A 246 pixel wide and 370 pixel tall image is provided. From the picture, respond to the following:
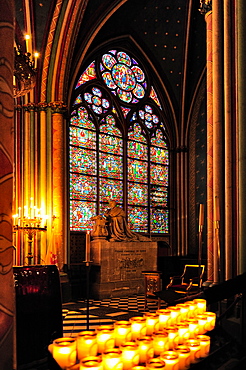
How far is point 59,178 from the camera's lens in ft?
36.8

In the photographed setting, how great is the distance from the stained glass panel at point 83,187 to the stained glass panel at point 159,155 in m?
2.99

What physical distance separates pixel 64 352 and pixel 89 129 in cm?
1214

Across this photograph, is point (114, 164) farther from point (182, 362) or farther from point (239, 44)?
point (182, 362)

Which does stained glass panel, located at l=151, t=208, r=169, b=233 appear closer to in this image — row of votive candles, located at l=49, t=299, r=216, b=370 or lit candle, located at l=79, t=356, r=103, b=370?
row of votive candles, located at l=49, t=299, r=216, b=370

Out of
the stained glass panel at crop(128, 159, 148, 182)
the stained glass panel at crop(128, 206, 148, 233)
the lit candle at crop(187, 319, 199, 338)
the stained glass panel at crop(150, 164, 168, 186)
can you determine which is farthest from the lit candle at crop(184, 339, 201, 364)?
the stained glass panel at crop(150, 164, 168, 186)

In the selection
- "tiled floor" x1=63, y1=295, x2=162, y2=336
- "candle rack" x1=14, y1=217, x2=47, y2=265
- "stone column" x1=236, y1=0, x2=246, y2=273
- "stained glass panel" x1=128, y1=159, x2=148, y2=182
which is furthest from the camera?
"stained glass panel" x1=128, y1=159, x2=148, y2=182

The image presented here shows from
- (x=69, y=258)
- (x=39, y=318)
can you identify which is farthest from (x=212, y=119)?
(x=69, y=258)

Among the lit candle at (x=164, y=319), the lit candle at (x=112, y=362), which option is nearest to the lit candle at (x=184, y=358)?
the lit candle at (x=112, y=362)

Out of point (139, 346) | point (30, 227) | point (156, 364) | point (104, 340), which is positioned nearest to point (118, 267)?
point (30, 227)

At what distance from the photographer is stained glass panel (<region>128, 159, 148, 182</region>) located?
14805mm

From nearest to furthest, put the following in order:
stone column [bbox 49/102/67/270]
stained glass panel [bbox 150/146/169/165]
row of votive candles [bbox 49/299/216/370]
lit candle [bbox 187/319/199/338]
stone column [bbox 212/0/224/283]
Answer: row of votive candles [bbox 49/299/216/370], lit candle [bbox 187/319/199/338], stone column [bbox 212/0/224/283], stone column [bbox 49/102/67/270], stained glass panel [bbox 150/146/169/165]

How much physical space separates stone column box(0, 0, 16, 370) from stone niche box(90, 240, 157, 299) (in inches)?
363

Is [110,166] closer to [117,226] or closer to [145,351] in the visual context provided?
[117,226]

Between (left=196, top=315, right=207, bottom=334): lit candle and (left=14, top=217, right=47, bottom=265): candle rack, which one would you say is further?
→ (left=14, top=217, right=47, bottom=265): candle rack
